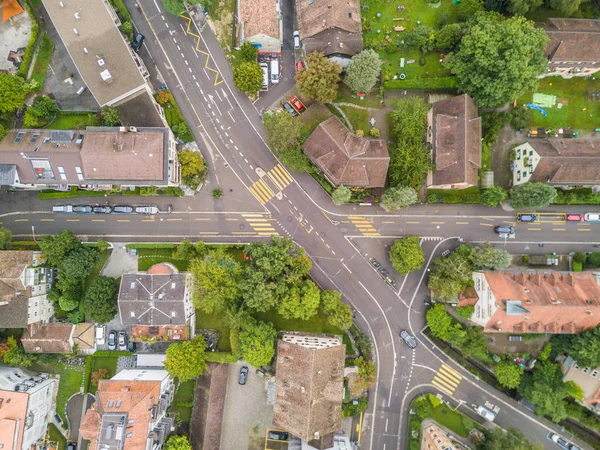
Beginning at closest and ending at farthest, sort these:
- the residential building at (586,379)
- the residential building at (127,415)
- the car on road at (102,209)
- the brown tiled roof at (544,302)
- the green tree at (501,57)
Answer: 1. the residential building at (127,415)
2. the brown tiled roof at (544,302)
3. the green tree at (501,57)
4. the residential building at (586,379)
5. the car on road at (102,209)

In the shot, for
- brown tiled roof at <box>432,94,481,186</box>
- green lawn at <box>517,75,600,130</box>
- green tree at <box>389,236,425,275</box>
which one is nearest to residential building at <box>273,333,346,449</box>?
green tree at <box>389,236,425,275</box>

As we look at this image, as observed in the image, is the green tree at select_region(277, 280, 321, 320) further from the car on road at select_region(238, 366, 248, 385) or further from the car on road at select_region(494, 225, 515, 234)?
the car on road at select_region(494, 225, 515, 234)

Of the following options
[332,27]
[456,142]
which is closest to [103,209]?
[332,27]

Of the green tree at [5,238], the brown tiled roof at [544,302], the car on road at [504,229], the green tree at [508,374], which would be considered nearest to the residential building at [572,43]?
the car on road at [504,229]

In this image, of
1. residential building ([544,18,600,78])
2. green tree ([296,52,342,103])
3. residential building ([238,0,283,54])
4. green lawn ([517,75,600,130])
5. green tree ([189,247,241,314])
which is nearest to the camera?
green tree ([189,247,241,314])

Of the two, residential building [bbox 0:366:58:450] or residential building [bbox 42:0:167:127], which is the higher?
residential building [bbox 42:0:167:127]

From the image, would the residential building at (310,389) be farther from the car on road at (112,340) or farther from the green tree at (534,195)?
the green tree at (534,195)
